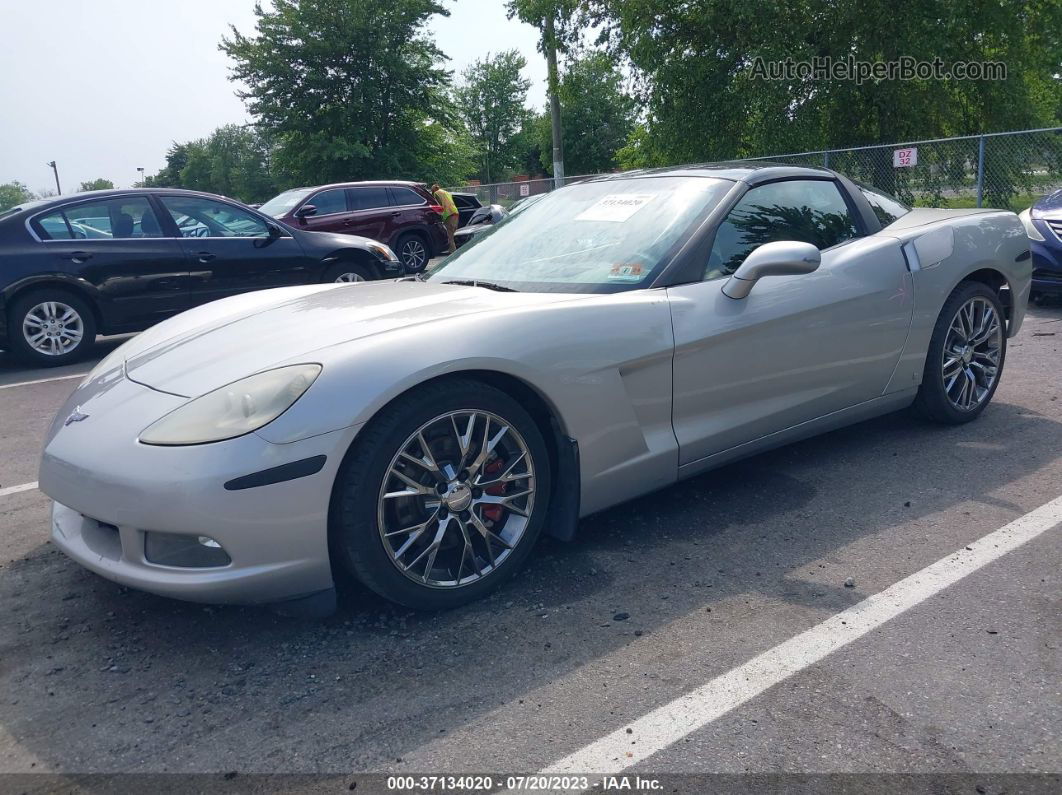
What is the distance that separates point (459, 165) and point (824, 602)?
131 feet

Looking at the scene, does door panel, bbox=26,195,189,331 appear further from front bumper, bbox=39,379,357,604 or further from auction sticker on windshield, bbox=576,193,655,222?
front bumper, bbox=39,379,357,604

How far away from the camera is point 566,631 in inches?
108

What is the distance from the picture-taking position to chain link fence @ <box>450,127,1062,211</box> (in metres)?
12.1

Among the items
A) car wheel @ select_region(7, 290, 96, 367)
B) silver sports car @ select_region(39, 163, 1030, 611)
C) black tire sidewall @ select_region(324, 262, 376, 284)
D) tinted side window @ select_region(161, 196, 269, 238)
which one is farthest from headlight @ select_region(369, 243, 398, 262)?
silver sports car @ select_region(39, 163, 1030, 611)

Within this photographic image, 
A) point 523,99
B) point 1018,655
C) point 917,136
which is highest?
point 523,99

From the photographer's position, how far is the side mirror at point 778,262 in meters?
3.35

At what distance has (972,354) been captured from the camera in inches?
182

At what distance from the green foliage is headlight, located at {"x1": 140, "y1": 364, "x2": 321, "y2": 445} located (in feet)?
303

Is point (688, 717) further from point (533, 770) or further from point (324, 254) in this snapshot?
point (324, 254)

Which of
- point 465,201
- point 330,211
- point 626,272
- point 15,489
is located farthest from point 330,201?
point 626,272

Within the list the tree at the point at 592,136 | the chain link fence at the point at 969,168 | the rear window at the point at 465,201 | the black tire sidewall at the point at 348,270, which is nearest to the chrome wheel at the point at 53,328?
the black tire sidewall at the point at 348,270

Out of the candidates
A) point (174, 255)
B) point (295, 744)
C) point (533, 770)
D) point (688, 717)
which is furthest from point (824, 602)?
point (174, 255)

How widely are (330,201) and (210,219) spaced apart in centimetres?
587

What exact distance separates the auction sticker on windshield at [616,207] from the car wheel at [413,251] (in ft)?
36.3
